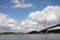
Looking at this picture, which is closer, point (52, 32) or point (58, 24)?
point (58, 24)

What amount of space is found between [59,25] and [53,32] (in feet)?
200

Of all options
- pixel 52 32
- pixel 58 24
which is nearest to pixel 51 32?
pixel 52 32

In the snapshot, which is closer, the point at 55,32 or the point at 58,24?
the point at 58,24

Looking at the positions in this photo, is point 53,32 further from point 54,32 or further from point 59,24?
point 59,24

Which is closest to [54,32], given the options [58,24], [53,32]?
[53,32]

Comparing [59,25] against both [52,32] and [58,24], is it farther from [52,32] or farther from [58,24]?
[52,32]

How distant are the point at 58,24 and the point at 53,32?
2346 inches

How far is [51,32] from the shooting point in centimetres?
15138

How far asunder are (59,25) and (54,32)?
58.4 metres

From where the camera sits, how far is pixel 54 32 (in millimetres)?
146875

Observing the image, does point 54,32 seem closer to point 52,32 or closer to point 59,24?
point 52,32

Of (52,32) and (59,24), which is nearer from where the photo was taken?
(59,24)

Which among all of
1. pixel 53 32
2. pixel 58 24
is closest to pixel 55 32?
pixel 53 32

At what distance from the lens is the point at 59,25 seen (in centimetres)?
8925
